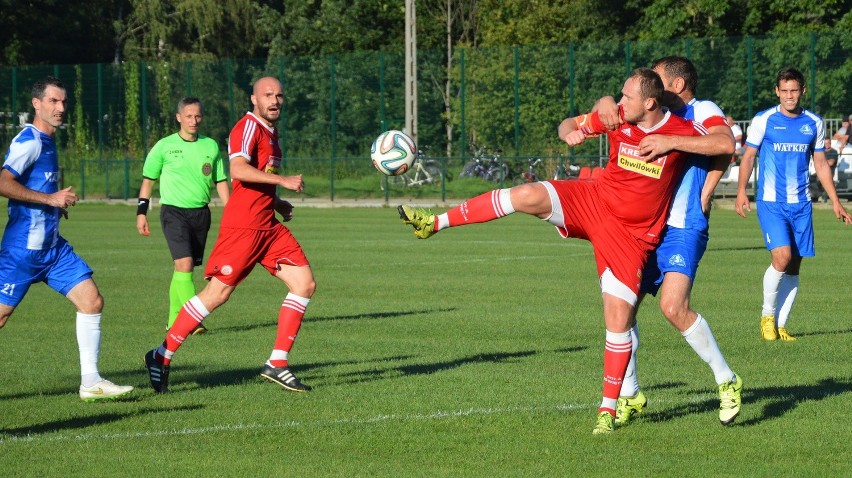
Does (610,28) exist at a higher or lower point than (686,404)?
higher

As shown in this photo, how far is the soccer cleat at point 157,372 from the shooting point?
30.0 feet

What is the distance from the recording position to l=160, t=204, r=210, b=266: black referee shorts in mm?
13156

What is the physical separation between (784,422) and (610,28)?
4116 centimetres

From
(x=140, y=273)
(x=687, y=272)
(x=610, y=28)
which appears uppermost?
(x=610, y=28)

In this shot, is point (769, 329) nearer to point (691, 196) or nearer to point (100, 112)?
point (691, 196)

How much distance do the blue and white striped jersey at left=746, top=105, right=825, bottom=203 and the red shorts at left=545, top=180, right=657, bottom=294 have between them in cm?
482

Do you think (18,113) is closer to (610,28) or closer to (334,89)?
(334,89)

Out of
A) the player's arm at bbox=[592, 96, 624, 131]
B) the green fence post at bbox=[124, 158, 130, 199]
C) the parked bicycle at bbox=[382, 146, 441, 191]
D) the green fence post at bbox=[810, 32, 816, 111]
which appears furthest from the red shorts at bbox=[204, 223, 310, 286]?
the green fence post at bbox=[124, 158, 130, 199]

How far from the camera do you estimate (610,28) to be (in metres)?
48.0

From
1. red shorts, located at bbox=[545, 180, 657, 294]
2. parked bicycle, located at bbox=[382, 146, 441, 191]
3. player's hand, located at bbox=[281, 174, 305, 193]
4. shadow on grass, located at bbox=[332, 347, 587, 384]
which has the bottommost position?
shadow on grass, located at bbox=[332, 347, 587, 384]

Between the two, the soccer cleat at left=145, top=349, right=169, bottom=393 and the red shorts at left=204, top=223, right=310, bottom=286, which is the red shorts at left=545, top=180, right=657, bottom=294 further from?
the soccer cleat at left=145, top=349, right=169, bottom=393

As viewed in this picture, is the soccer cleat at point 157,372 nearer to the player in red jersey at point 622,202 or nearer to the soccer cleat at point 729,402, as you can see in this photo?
the player in red jersey at point 622,202

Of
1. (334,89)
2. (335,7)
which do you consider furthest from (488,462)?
(335,7)

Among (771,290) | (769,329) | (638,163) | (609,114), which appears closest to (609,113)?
(609,114)
